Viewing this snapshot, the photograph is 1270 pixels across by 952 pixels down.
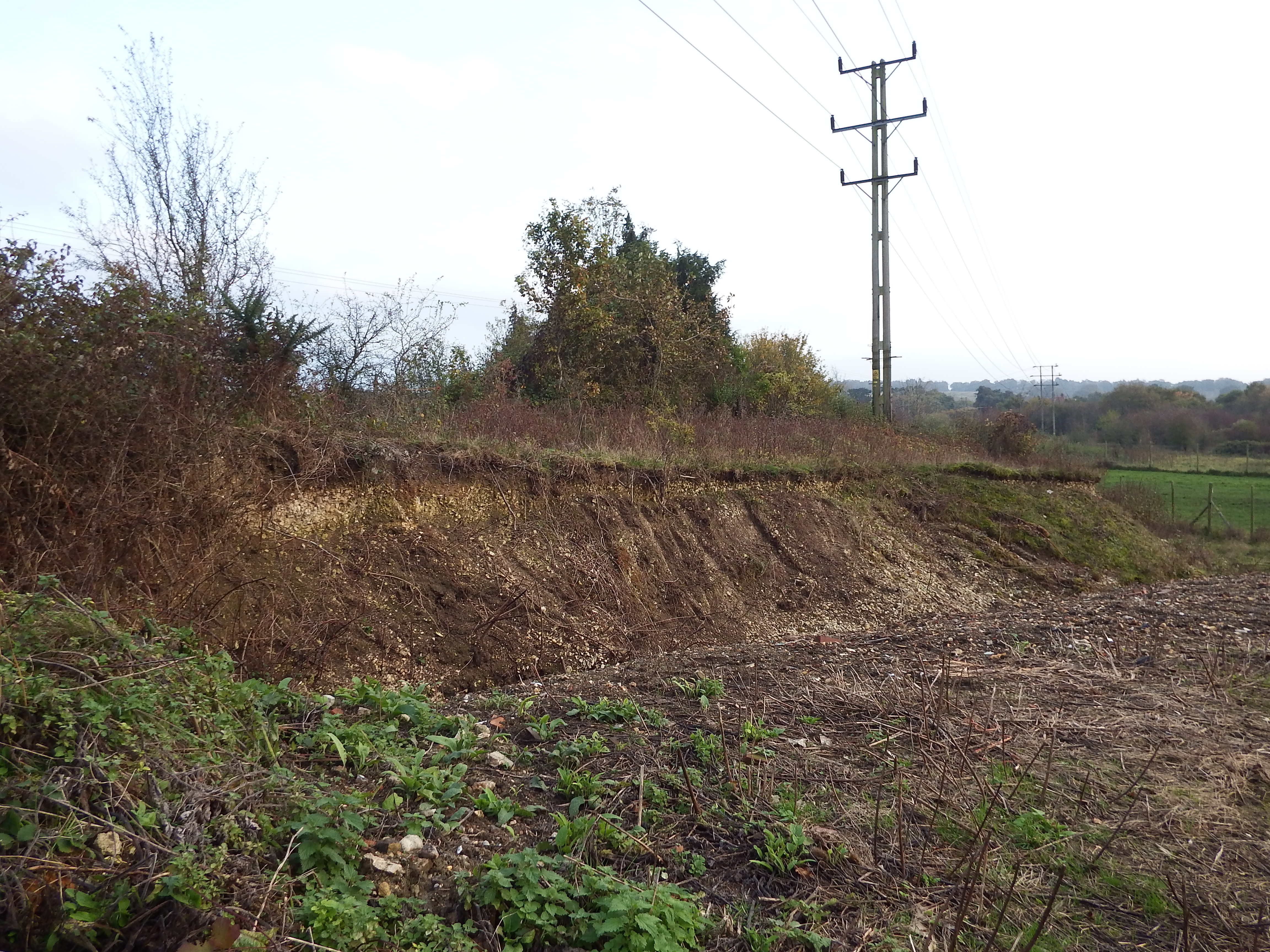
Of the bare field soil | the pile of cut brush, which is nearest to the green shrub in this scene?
the pile of cut brush

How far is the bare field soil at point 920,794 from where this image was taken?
10.3 ft

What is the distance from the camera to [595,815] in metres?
3.53

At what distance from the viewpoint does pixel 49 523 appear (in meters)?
5.73

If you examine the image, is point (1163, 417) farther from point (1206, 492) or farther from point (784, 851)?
point (784, 851)

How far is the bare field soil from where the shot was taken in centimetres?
314

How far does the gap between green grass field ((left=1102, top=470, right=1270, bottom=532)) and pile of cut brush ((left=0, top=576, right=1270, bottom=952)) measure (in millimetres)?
23364

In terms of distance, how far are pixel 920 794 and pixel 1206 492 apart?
115 ft

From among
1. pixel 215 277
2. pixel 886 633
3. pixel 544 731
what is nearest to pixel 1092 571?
pixel 886 633

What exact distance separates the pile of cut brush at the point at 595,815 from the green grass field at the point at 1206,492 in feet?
76.7

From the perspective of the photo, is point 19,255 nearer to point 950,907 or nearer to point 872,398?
point 950,907

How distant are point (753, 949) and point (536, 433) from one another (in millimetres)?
9064

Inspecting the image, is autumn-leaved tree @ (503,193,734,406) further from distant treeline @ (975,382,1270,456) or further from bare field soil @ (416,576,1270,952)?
distant treeline @ (975,382,1270,456)

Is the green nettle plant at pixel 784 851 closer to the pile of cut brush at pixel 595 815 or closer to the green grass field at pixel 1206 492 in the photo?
the pile of cut brush at pixel 595 815

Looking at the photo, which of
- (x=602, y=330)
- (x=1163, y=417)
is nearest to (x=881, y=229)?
(x=602, y=330)
